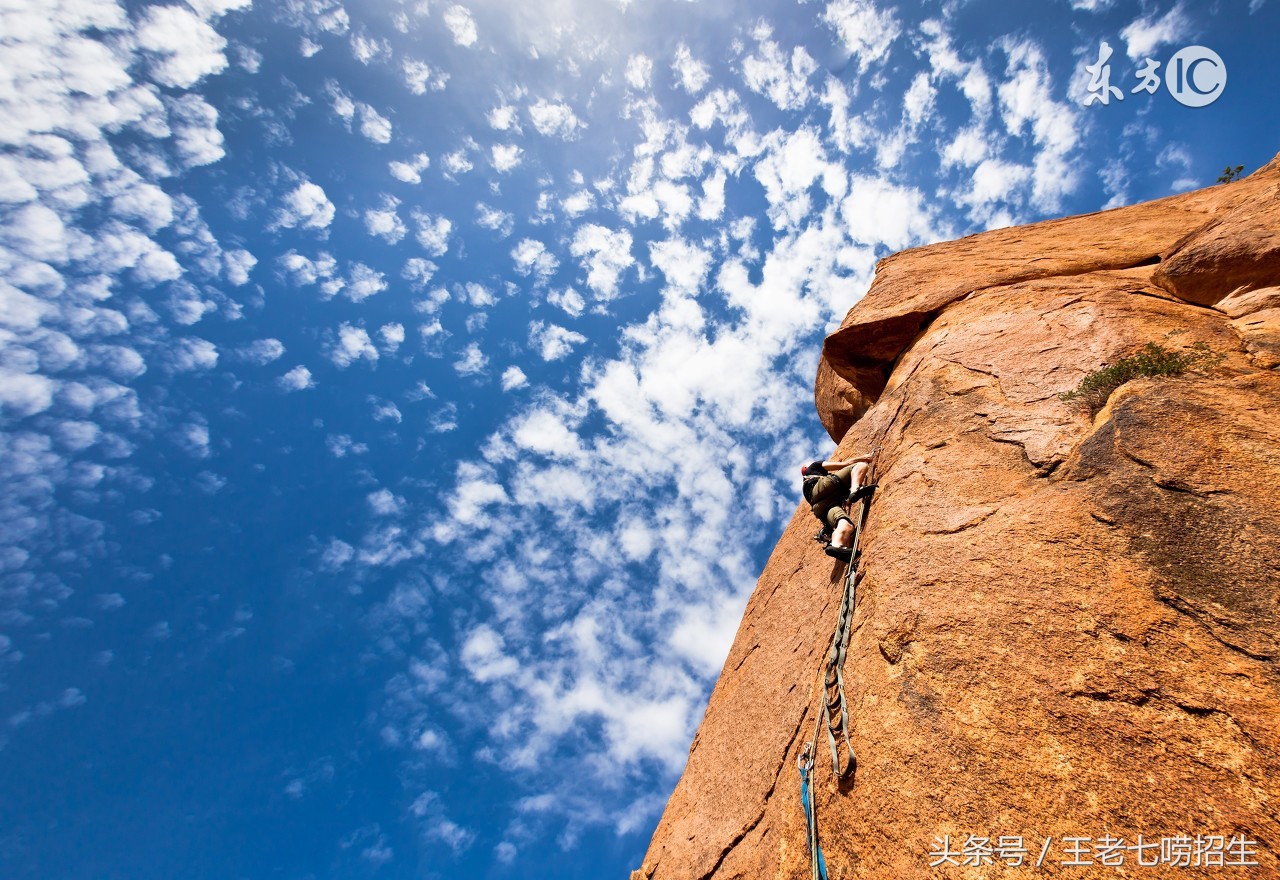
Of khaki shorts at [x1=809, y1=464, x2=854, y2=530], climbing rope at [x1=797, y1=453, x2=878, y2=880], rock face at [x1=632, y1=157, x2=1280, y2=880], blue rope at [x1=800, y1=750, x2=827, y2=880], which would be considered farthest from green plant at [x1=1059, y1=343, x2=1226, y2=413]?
blue rope at [x1=800, y1=750, x2=827, y2=880]

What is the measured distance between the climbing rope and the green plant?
2.40 meters

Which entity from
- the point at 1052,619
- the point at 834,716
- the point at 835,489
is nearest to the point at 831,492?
the point at 835,489

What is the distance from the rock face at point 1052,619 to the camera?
2.75m

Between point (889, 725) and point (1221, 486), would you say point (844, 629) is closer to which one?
point (889, 725)

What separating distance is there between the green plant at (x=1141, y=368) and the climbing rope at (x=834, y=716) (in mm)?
2404

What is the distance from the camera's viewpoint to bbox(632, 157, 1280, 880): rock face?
275 cm

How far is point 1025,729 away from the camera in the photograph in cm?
309

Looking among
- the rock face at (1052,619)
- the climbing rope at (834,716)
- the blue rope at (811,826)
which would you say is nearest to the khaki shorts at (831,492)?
the rock face at (1052,619)

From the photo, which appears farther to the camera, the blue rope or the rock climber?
the rock climber

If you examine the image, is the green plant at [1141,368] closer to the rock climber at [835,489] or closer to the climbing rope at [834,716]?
the rock climber at [835,489]

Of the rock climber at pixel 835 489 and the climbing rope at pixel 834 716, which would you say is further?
the rock climber at pixel 835 489

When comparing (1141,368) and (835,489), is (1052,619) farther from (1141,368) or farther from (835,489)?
(835,489)

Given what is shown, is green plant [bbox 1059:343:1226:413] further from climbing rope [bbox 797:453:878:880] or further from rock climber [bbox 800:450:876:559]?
climbing rope [bbox 797:453:878:880]

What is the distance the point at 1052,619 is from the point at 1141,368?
8.83 ft
